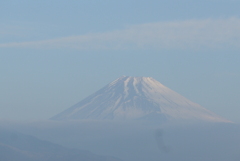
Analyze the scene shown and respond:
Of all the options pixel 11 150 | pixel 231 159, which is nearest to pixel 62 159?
pixel 11 150

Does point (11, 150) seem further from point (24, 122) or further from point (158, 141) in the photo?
point (158, 141)

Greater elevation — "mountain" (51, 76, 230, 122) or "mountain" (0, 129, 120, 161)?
"mountain" (51, 76, 230, 122)

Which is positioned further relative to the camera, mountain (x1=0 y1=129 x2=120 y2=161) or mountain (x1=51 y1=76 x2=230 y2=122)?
mountain (x1=51 y1=76 x2=230 y2=122)

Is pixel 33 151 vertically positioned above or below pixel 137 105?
below

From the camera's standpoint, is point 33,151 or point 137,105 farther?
point 137,105

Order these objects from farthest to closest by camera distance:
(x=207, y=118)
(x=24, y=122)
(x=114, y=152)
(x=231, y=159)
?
(x=24, y=122) < (x=207, y=118) < (x=114, y=152) < (x=231, y=159)
